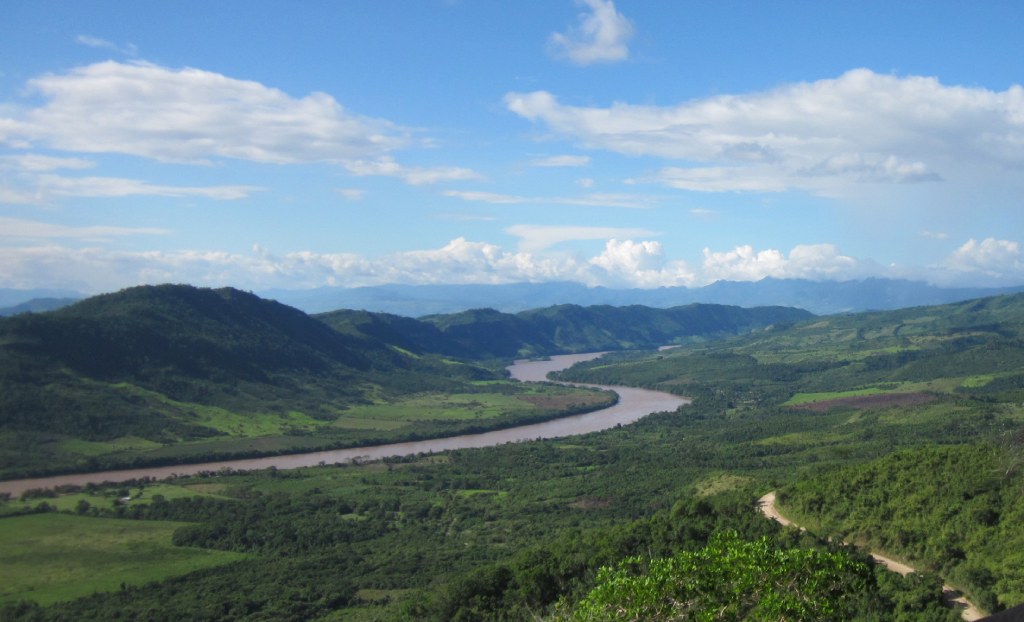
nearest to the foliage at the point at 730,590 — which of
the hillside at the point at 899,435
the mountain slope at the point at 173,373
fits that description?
the hillside at the point at 899,435

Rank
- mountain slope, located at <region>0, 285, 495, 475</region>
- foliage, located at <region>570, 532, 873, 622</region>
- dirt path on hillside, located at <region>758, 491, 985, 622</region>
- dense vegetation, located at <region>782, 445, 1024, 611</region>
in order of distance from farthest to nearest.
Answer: mountain slope, located at <region>0, 285, 495, 475</region>
dense vegetation, located at <region>782, 445, 1024, 611</region>
dirt path on hillside, located at <region>758, 491, 985, 622</region>
foliage, located at <region>570, 532, 873, 622</region>

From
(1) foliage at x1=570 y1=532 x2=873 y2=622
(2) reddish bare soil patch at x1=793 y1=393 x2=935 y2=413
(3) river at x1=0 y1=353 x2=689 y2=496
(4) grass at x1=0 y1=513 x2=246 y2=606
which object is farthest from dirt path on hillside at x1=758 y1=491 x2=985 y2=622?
(2) reddish bare soil patch at x1=793 y1=393 x2=935 y2=413

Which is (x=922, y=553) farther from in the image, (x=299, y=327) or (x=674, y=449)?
(x=299, y=327)

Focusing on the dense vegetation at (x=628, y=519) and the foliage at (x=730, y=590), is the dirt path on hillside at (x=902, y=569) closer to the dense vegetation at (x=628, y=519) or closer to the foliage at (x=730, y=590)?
the dense vegetation at (x=628, y=519)

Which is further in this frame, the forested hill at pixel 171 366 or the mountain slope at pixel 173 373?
the forested hill at pixel 171 366

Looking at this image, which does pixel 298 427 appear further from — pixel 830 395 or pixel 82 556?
pixel 830 395

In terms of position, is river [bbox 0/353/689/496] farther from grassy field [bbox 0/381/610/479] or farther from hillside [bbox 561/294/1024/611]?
hillside [bbox 561/294/1024/611]

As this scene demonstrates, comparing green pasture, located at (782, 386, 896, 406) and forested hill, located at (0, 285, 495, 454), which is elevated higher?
forested hill, located at (0, 285, 495, 454)
